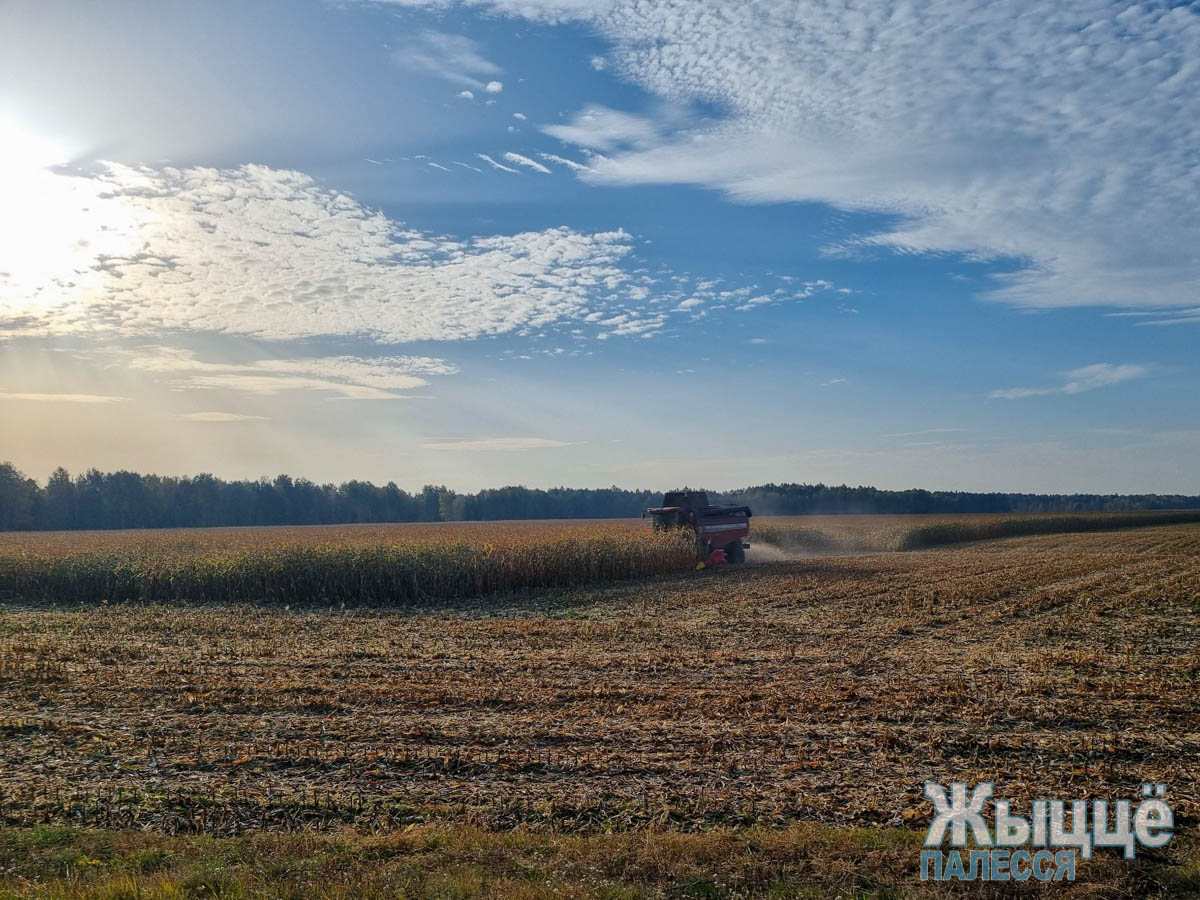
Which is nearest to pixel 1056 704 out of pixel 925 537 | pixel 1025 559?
pixel 1025 559

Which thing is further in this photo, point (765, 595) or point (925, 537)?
point (925, 537)

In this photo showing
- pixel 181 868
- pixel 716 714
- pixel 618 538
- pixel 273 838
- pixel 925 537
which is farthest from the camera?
pixel 925 537

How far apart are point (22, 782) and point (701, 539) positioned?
24.0 metres

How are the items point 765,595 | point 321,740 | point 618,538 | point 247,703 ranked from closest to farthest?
point 321,740
point 247,703
point 765,595
point 618,538

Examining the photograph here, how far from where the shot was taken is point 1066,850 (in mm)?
5707

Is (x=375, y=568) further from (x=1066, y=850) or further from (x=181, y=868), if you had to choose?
(x=1066, y=850)
